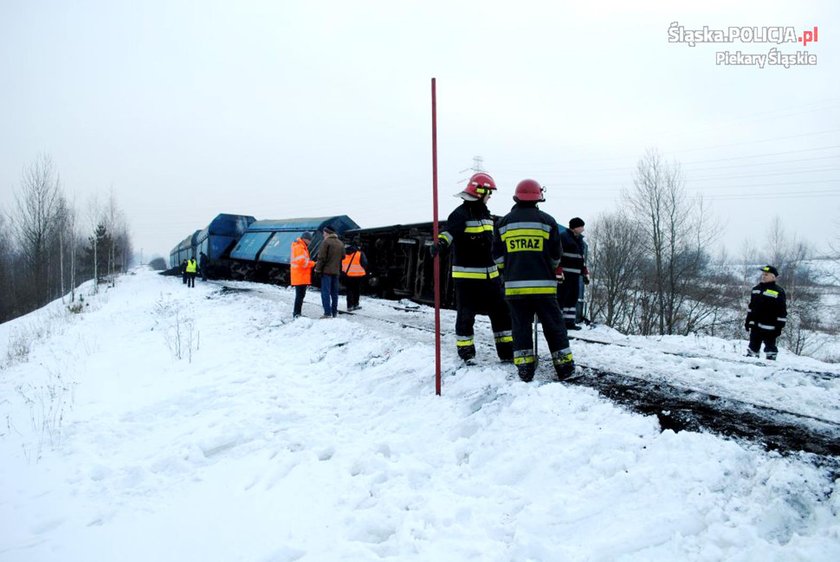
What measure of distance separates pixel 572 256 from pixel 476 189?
328 cm

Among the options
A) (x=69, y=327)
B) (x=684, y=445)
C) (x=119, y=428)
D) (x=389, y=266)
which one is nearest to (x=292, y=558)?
(x=684, y=445)

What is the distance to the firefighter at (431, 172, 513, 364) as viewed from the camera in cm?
500

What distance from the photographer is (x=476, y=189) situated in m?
5.02

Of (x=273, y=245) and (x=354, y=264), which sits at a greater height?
(x=273, y=245)

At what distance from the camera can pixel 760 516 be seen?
82.0 inches

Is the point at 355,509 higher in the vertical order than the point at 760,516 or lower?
lower

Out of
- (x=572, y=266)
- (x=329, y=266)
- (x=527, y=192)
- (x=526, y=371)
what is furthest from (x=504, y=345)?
(x=329, y=266)

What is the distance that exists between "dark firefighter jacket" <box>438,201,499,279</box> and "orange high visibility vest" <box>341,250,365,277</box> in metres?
6.18

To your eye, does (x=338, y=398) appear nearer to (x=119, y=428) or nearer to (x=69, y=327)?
(x=119, y=428)

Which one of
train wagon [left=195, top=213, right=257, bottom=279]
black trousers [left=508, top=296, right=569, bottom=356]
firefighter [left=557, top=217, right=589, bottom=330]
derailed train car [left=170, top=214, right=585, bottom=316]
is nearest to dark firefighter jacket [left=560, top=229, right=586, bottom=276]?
firefighter [left=557, top=217, right=589, bottom=330]

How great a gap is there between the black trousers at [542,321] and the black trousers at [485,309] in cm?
67

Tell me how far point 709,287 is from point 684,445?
29.1 m

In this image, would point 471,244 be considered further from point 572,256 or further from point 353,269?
point 353,269

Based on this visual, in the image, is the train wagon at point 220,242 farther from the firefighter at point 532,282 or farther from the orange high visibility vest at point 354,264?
the firefighter at point 532,282
